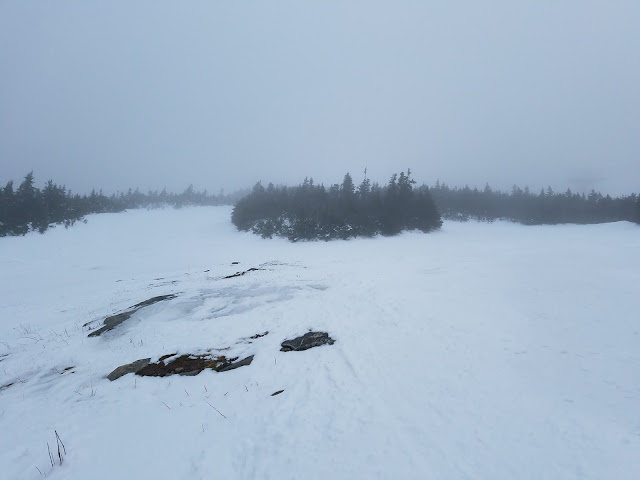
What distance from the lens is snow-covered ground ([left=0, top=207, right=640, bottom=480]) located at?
4.83 meters

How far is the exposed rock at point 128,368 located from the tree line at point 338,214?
40.4 meters

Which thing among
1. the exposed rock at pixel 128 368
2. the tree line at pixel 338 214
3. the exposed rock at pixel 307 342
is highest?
the tree line at pixel 338 214

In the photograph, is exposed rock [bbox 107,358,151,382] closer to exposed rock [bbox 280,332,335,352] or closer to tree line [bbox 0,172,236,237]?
exposed rock [bbox 280,332,335,352]

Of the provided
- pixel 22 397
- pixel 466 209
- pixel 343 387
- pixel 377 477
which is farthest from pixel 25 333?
pixel 466 209

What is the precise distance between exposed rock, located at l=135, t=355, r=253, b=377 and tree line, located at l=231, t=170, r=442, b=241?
132 ft

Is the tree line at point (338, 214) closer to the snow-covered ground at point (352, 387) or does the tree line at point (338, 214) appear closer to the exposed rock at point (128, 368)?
the snow-covered ground at point (352, 387)

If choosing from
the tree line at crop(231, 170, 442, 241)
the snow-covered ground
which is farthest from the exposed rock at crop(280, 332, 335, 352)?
the tree line at crop(231, 170, 442, 241)

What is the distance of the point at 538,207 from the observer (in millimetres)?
82000

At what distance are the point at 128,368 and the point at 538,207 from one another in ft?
333

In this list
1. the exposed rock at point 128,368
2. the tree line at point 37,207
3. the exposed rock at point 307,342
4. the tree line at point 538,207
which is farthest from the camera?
the tree line at point 538,207

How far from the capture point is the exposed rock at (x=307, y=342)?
9086 millimetres

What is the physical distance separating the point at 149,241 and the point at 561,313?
5459cm

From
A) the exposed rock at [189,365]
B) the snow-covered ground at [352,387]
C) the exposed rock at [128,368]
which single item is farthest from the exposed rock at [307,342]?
the exposed rock at [128,368]

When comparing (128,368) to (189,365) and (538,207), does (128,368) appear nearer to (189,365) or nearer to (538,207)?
(189,365)
